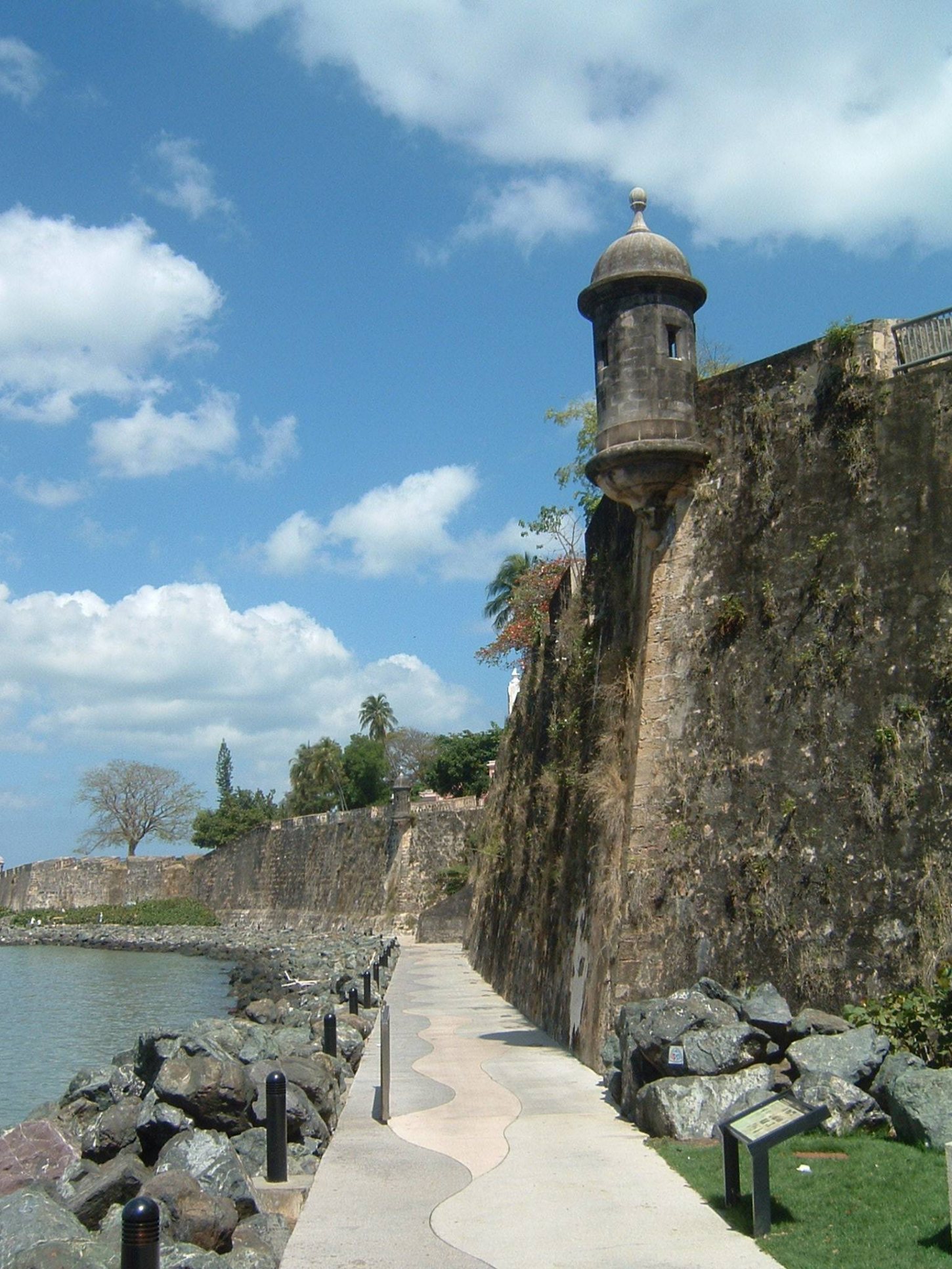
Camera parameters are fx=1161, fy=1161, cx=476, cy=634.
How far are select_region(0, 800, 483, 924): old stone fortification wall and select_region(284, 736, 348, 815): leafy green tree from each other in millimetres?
11518

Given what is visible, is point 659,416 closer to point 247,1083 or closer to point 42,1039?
point 247,1083

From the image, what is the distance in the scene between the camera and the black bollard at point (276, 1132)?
8406mm

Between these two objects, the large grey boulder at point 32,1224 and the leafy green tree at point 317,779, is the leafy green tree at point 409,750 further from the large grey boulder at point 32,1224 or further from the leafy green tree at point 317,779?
the large grey boulder at point 32,1224

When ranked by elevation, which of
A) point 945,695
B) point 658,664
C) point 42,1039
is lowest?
point 42,1039

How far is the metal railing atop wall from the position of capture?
11086 millimetres

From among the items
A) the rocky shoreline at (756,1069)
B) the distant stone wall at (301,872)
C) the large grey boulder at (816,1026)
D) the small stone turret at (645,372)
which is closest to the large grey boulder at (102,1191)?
the rocky shoreline at (756,1069)

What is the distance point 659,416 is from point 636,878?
201 inches

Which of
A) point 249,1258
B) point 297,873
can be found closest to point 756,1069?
point 249,1258

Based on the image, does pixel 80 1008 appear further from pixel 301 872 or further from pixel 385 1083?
pixel 301 872

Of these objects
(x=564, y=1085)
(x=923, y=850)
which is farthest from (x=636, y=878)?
(x=923, y=850)

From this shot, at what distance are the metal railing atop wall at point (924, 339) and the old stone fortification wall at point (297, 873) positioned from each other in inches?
1382

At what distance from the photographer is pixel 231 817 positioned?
80.5m

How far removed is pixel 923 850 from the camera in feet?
32.9


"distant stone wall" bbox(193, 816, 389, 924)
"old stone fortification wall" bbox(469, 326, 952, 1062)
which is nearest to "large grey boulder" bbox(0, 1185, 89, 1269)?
"old stone fortification wall" bbox(469, 326, 952, 1062)
